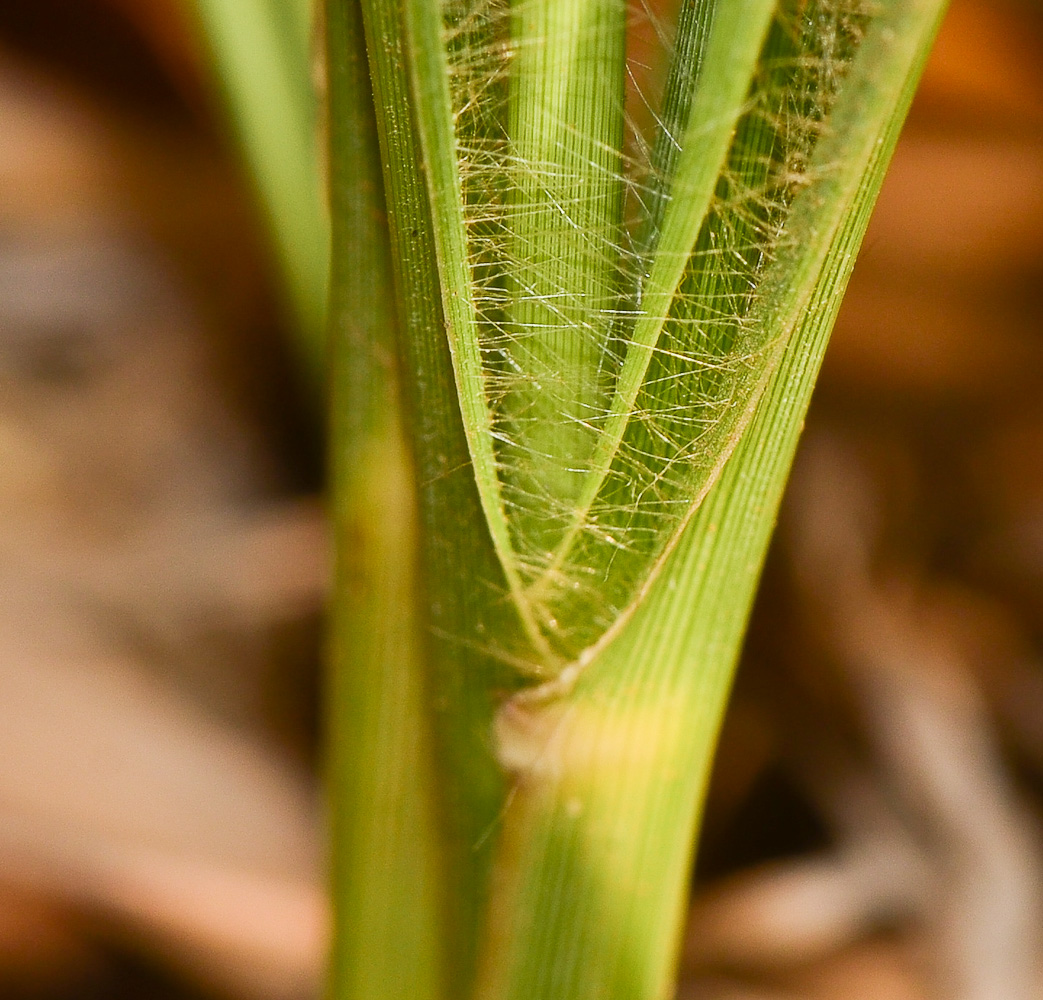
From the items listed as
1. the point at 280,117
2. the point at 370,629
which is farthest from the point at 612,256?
the point at 280,117

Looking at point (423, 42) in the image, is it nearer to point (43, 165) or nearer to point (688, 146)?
point (688, 146)

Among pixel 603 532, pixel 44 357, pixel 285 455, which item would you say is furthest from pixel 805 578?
pixel 44 357

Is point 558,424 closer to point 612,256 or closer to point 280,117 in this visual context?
point 612,256

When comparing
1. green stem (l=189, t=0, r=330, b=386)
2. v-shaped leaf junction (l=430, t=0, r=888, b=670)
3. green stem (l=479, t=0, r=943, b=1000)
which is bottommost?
green stem (l=479, t=0, r=943, b=1000)

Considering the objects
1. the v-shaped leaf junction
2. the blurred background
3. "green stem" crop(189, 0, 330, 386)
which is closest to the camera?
the v-shaped leaf junction

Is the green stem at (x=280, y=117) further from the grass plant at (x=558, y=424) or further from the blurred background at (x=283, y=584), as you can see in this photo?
the grass plant at (x=558, y=424)

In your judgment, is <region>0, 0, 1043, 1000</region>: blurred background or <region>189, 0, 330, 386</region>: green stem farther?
<region>0, 0, 1043, 1000</region>: blurred background

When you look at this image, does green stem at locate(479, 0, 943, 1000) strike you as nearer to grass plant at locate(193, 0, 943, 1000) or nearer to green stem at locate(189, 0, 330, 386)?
grass plant at locate(193, 0, 943, 1000)

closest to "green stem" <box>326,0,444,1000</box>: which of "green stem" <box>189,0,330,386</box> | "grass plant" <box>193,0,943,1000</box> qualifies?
"grass plant" <box>193,0,943,1000</box>

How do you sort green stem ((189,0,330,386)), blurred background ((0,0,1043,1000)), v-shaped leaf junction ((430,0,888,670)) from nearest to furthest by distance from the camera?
1. v-shaped leaf junction ((430,0,888,670))
2. green stem ((189,0,330,386))
3. blurred background ((0,0,1043,1000))
